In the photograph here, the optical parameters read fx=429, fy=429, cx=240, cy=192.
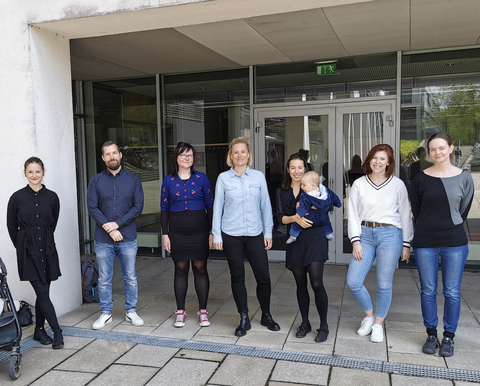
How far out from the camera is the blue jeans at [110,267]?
4215 mm

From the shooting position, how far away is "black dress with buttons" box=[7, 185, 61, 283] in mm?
3615

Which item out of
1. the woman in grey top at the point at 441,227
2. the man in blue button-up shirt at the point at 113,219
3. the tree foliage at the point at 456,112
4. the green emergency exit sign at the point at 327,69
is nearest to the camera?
the woman in grey top at the point at 441,227

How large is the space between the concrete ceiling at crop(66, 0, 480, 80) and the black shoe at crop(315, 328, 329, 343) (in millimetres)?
2859

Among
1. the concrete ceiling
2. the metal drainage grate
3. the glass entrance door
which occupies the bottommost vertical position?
the metal drainage grate

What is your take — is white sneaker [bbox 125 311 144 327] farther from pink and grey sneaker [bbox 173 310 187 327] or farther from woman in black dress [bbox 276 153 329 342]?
woman in black dress [bbox 276 153 329 342]

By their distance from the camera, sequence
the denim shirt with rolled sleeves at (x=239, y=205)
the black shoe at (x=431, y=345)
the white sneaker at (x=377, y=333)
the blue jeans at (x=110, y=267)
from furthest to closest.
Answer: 1. the blue jeans at (x=110, y=267)
2. the denim shirt with rolled sleeves at (x=239, y=205)
3. the white sneaker at (x=377, y=333)
4. the black shoe at (x=431, y=345)

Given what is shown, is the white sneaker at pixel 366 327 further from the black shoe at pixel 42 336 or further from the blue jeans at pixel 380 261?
the black shoe at pixel 42 336

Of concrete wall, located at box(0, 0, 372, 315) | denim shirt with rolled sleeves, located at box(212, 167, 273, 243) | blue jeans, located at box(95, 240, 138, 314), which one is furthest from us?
blue jeans, located at box(95, 240, 138, 314)

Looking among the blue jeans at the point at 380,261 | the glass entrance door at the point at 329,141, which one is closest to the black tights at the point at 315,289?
the blue jeans at the point at 380,261

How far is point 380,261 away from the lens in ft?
11.9

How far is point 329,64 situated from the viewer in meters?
6.38

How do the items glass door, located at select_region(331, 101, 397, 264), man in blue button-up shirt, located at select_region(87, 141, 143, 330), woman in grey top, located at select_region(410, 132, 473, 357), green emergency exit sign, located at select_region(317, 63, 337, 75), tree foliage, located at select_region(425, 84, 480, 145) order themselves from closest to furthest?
woman in grey top, located at select_region(410, 132, 473, 357), man in blue button-up shirt, located at select_region(87, 141, 143, 330), tree foliage, located at select_region(425, 84, 480, 145), glass door, located at select_region(331, 101, 397, 264), green emergency exit sign, located at select_region(317, 63, 337, 75)

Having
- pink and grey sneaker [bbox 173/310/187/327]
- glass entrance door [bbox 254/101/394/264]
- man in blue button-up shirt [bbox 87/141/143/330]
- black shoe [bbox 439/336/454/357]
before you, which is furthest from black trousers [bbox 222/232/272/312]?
glass entrance door [bbox 254/101/394/264]

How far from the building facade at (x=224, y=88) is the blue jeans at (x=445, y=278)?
7.30 feet
